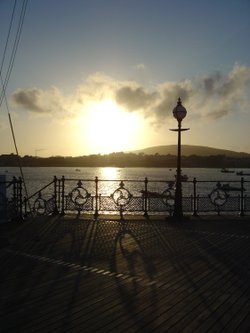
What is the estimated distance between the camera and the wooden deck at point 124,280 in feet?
17.4

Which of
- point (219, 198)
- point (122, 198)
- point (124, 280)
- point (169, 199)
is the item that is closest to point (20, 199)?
point (122, 198)

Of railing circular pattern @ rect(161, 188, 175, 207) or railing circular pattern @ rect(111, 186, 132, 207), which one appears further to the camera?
railing circular pattern @ rect(161, 188, 175, 207)

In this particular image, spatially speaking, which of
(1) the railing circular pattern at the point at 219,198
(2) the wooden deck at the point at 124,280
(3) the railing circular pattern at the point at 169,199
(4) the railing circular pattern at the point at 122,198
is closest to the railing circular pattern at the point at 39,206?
(4) the railing circular pattern at the point at 122,198

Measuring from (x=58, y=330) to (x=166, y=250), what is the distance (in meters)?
5.03

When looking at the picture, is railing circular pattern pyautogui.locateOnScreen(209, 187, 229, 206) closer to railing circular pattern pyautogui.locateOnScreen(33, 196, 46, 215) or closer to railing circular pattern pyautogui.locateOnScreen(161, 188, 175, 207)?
railing circular pattern pyautogui.locateOnScreen(161, 188, 175, 207)

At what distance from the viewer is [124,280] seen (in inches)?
281

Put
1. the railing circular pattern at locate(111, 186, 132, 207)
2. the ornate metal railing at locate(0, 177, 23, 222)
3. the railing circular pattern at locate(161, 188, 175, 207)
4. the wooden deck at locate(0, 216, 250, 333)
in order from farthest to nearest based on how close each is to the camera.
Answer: the railing circular pattern at locate(161, 188, 175, 207) < the railing circular pattern at locate(111, 186, 132, 207) < the ornate metal railing at locate(0, 177, 23, 222) < the wooden deck at locate(0, 216, 250, 333)

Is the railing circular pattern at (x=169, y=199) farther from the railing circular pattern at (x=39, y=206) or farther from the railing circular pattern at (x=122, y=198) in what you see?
the railing circular pattern at (x=39, y=206)

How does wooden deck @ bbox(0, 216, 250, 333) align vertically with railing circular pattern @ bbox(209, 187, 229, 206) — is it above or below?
below

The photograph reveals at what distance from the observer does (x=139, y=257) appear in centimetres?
891

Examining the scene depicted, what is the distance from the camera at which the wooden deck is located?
5.31 m

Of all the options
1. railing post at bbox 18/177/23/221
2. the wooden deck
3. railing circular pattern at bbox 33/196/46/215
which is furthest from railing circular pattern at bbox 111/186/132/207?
the wooden deck

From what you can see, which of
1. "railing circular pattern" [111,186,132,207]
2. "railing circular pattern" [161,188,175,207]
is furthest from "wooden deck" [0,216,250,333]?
"railing circular pattern" [161,188,175,207]

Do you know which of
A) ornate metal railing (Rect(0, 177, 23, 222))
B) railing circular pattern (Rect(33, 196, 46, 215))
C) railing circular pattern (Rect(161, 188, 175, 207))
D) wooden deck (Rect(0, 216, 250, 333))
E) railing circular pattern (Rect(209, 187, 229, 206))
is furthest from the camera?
railing circular pattern (Rect(33, 196, 46, 215))
